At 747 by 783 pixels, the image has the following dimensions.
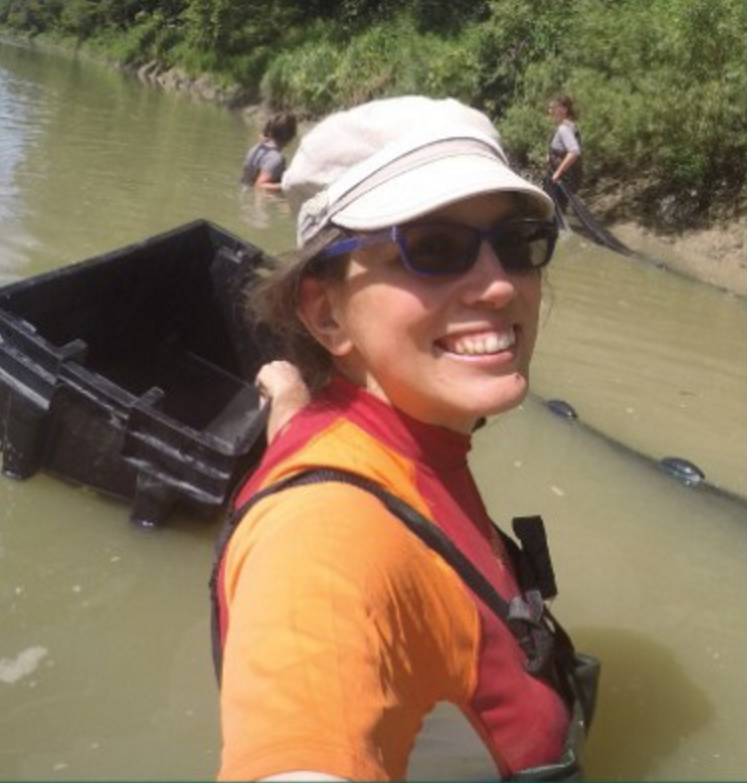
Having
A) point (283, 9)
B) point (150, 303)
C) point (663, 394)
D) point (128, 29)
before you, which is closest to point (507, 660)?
point (150, 303)

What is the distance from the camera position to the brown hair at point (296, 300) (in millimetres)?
1680

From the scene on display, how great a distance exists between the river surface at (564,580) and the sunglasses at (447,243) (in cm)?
71

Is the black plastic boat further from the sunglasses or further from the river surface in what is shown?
the sunglasses

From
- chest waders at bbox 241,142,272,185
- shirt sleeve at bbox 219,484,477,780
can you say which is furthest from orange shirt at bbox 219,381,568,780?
chest waders at bbox 241,142,272,185

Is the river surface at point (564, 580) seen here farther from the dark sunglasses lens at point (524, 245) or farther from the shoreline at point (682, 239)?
the shoreline at point (682, 239)

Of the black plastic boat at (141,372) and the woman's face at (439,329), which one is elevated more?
the woman's face at (439,329)

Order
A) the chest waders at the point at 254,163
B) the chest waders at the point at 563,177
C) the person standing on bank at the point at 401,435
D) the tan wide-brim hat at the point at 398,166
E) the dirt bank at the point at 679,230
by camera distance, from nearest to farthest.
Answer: the person standing on bank at the point at 401,435, the tan wide-brim hat at the point at 398,166, the chest waders at the point at 254,163, the dirt bank at the point at 679,230, the chest waders at the point at 563,177

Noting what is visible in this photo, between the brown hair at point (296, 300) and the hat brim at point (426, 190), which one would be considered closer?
the hat brim at point (426, 190)

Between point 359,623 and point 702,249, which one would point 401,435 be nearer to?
point 359,623

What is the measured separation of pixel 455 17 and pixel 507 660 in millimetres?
24835

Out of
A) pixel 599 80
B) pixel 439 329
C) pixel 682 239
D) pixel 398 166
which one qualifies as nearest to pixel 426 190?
pixel 398 166

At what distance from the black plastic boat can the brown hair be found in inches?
56.6

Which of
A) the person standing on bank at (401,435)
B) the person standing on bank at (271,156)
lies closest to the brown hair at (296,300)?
the person standing on bank at (401,435)

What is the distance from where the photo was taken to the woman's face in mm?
1628
